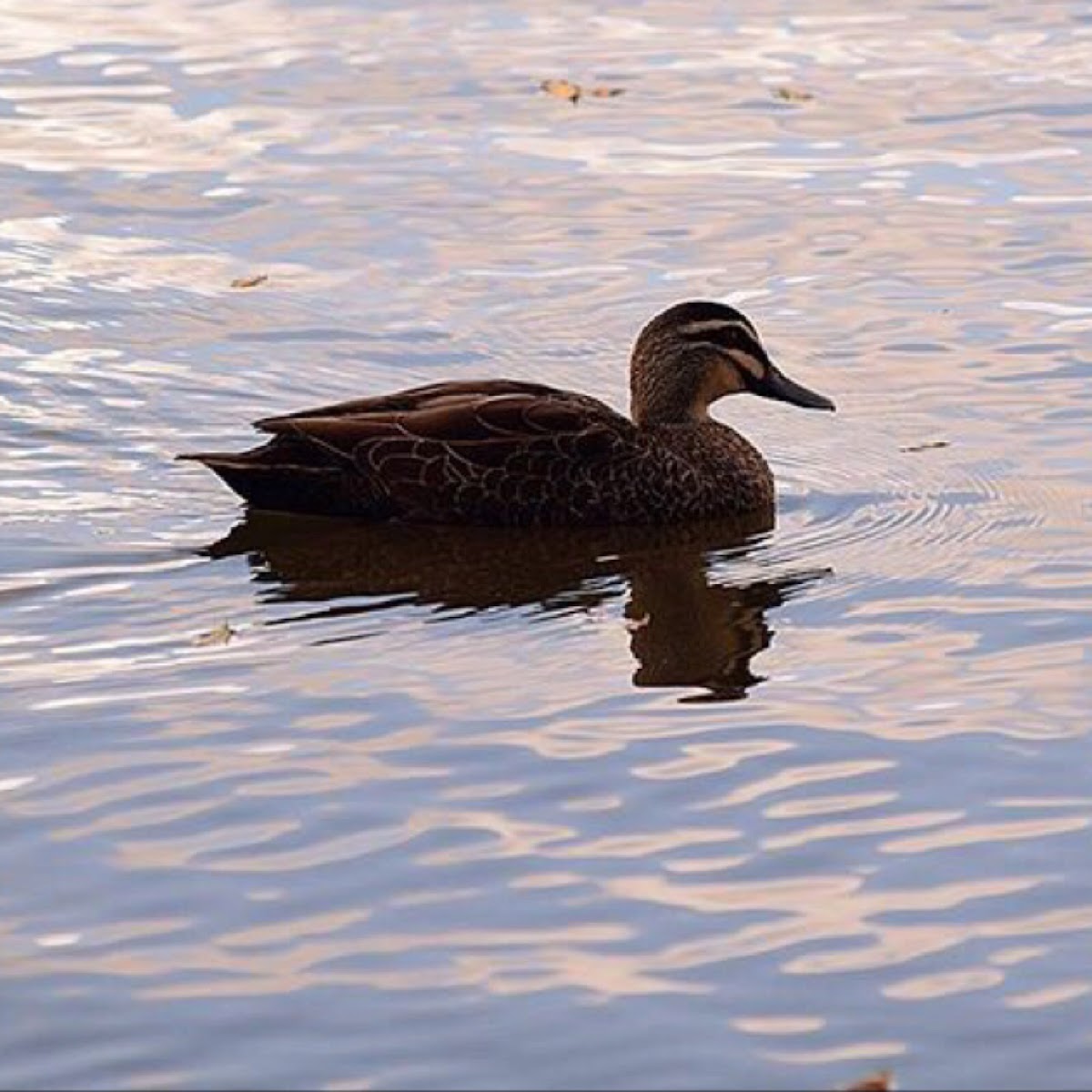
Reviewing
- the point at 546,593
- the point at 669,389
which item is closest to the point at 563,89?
the point at 669,389

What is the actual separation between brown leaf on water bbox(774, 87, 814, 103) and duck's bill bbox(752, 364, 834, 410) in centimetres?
626

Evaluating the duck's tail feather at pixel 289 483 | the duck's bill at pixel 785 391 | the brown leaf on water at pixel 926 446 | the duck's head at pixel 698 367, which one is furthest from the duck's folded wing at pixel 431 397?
the brown leaf on water at pixel 926 446

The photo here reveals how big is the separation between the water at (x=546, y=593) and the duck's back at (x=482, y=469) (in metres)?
0.19

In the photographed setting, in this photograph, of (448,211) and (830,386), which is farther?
(448,211)

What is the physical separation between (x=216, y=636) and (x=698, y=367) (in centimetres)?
340

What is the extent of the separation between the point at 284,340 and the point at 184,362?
0.57 m

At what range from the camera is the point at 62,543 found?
41.4 ft

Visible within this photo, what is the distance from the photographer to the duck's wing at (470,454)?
13445mm

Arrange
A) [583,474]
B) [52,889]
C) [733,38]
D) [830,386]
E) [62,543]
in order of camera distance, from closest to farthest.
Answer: [52,889] → [62,543] → [583,474] → [830,386] → [733,38]

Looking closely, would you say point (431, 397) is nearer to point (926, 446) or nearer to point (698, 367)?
point (698, 367)

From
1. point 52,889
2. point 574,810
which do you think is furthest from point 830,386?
point 52,889

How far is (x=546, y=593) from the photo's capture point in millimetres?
12406

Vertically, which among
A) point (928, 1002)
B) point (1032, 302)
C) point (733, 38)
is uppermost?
point (733, 38)

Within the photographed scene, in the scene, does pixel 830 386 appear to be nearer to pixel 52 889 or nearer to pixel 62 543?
pixel 62 543
